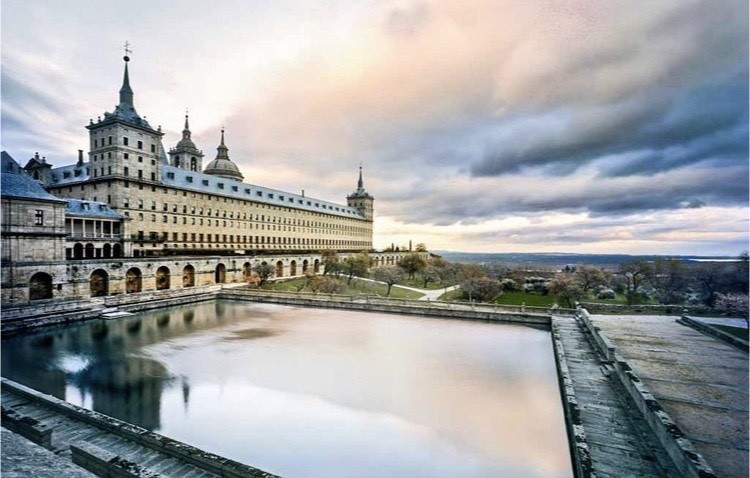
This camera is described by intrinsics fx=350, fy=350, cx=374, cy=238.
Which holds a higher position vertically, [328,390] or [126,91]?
[126,91]

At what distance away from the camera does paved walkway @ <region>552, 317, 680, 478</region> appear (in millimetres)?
7562

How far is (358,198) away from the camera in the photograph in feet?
326

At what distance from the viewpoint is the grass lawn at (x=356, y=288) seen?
4156cm

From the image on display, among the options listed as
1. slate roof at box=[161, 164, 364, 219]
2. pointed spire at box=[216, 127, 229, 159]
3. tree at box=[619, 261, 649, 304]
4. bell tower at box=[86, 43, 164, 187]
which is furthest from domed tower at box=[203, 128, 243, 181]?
tree at box=[619, 261, 649, 304]

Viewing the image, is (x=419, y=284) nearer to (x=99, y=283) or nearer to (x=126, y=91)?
(x=99, y=283)

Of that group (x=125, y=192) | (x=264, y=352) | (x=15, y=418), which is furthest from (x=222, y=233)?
(x=15, y=418)

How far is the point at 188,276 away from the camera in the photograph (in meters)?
39.6

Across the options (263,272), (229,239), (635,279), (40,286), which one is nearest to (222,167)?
(229,239)

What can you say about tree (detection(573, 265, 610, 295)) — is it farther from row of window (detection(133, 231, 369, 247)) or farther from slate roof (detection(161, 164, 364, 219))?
slate roof (detection(161, 164, 364, 219))

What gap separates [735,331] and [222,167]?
7199 centimetres

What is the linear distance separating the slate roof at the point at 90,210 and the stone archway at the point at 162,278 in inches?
304

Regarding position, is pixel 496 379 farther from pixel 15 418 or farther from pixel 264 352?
pixel 15 418

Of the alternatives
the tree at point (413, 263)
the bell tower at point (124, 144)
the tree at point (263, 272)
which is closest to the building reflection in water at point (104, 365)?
the tree at point (263, 272)

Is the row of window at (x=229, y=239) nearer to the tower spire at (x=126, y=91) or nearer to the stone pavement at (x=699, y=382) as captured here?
the tower spire at (x=126, y=91)
